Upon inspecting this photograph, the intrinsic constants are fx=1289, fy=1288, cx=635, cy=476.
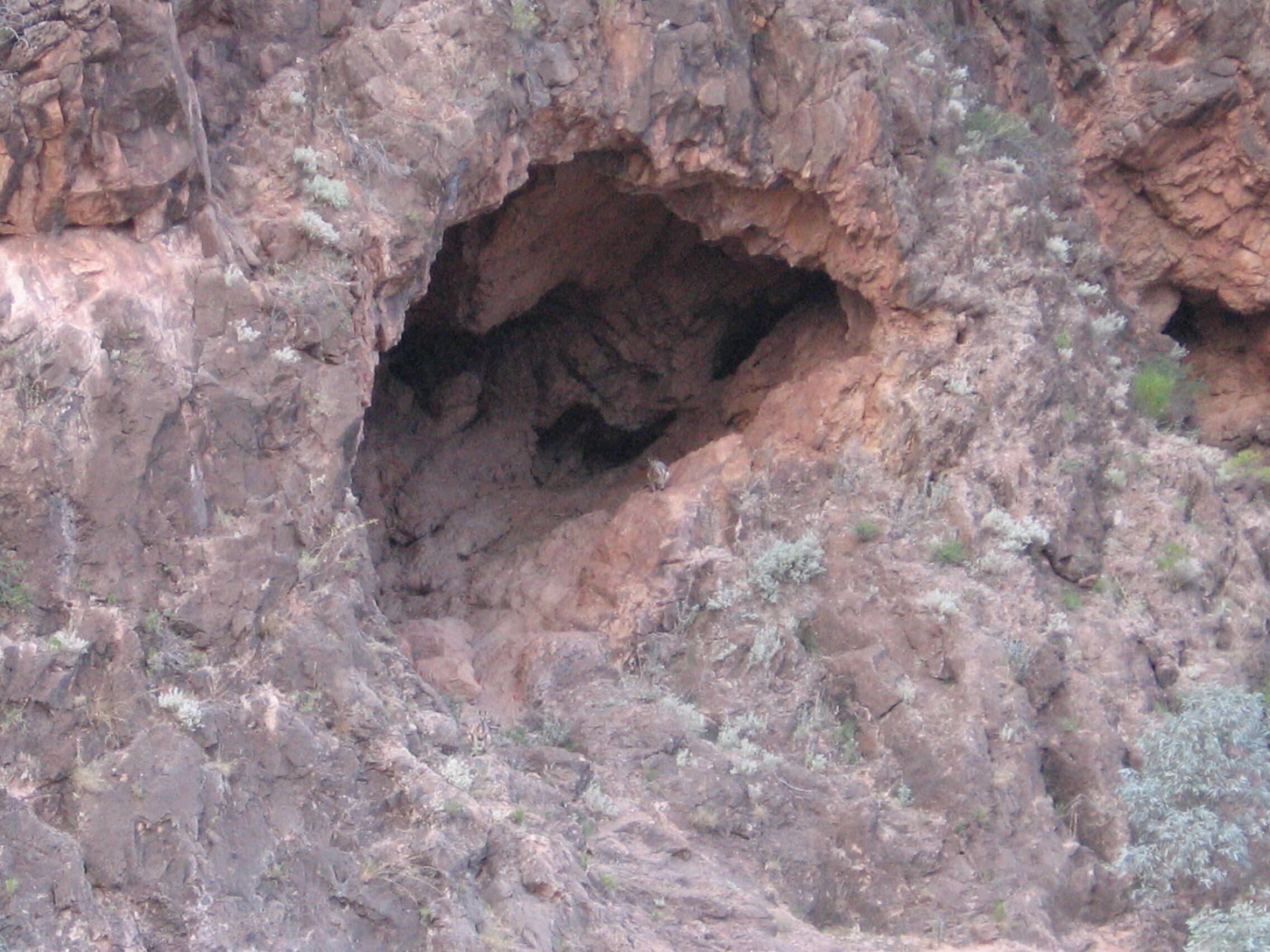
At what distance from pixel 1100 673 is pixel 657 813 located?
11.9 ft

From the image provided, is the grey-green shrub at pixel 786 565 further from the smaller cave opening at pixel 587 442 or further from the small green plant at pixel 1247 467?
the small green plant at pixel 1247 467

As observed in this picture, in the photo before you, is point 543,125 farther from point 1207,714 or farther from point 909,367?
point 1207,714

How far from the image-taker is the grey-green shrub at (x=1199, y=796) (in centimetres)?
839

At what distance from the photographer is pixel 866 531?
30.5ft

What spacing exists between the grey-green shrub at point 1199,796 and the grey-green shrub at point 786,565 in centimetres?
251

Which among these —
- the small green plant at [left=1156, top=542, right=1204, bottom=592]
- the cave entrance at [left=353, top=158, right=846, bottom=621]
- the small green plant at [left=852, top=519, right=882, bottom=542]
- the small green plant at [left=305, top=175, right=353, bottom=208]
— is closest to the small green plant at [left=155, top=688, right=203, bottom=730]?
the small green plant at [left=305, top=175, right=353, bottom=208]

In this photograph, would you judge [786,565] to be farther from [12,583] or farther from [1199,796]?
[12,583]

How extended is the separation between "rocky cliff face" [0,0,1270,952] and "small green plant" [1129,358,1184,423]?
6 centimetres

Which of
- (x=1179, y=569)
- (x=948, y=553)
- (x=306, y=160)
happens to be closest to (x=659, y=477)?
(x=948, y=553)

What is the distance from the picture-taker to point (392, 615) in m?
9.00

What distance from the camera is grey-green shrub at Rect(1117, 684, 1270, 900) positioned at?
8391mm

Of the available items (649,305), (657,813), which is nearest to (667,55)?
(649,305)

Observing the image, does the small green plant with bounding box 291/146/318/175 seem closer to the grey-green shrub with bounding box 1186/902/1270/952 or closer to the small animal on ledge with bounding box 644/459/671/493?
the small animal on ledge with bounding box 644/459/671/493

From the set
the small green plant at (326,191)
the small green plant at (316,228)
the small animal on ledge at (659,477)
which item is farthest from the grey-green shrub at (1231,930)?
the small green plant at (326,191)
